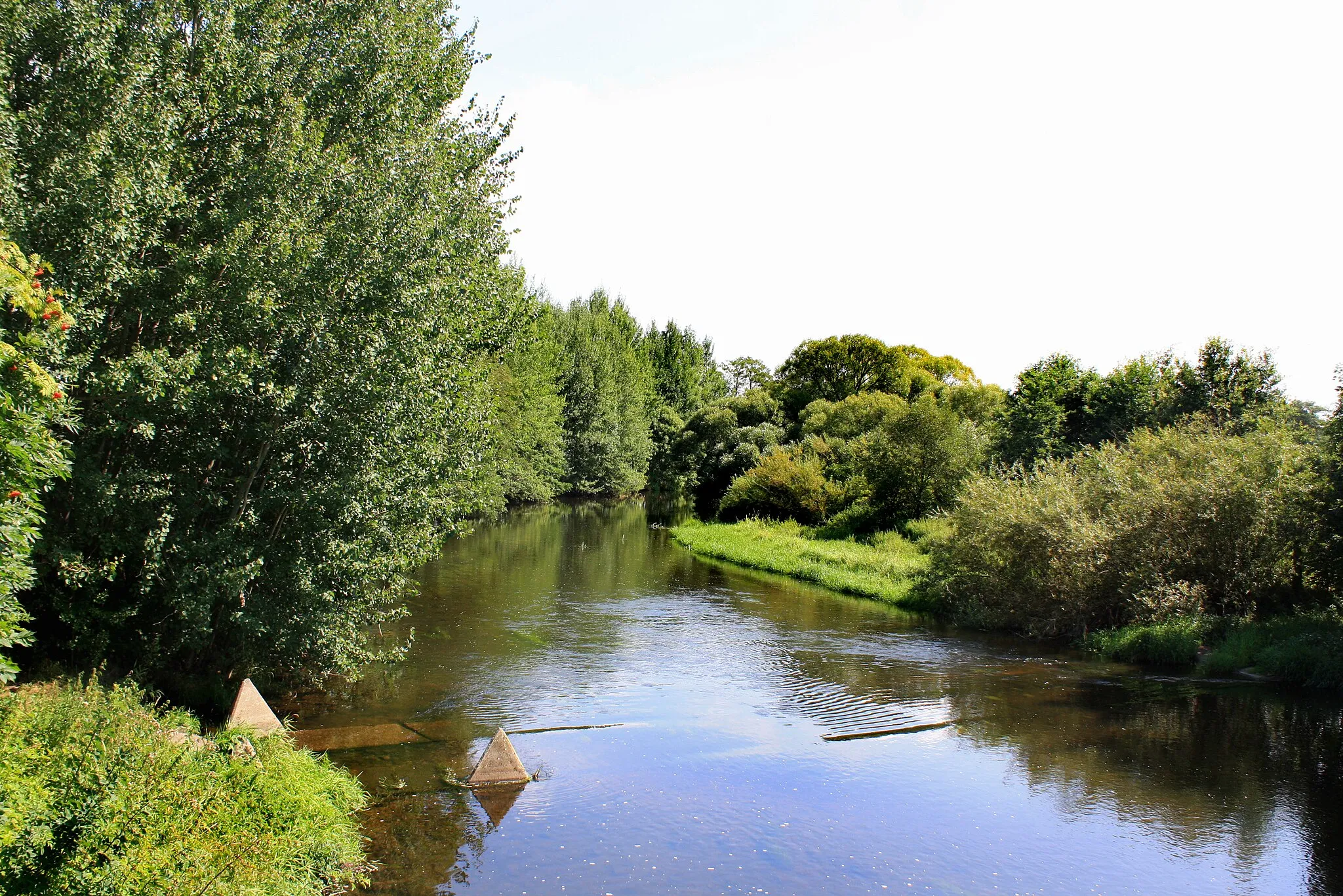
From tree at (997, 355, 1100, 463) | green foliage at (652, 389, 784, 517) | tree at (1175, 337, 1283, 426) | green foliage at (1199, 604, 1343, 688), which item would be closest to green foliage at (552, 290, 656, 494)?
green foliage at (652, 389, 784, 517)

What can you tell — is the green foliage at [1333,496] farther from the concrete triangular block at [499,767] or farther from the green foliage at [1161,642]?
the concrete triangular block at [499,767]

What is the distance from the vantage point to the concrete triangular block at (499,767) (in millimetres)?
13172

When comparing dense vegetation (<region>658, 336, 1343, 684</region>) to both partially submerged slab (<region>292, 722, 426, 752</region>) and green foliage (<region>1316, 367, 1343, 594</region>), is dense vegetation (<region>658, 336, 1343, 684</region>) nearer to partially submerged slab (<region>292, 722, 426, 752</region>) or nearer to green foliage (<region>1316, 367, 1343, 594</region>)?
green foliage (<region>1316, 367, 1343, 594</region>)

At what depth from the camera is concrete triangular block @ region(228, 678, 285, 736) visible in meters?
12.9

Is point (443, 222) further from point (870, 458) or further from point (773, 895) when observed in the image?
point (870, 458)

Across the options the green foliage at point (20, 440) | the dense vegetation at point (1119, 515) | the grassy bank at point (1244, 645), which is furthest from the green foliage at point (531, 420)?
the green foliage at point (20, 440)

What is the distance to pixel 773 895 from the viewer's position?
10.4 meters

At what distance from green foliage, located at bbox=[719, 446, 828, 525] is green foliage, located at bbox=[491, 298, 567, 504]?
44.8ft

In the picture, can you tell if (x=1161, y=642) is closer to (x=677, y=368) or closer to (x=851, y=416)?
(x=851, y=416)

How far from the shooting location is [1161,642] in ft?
74.8

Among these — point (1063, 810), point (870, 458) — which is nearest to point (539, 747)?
point (1063, 810)

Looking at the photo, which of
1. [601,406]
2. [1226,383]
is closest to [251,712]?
[1226,383]

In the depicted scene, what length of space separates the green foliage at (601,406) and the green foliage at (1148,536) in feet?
160

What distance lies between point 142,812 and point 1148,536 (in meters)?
24.2
